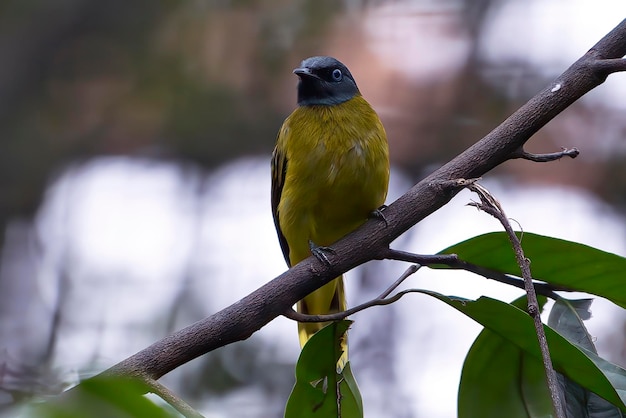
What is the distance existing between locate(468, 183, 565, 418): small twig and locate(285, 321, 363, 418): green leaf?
439 mm

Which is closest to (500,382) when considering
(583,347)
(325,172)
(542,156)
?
(583,347)

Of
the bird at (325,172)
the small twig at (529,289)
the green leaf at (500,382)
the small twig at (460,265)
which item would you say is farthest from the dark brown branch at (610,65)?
the bird at (325,172)

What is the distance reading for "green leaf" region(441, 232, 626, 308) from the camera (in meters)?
1.67

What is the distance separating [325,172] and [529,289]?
3.69ft

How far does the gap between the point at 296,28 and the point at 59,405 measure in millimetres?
4666

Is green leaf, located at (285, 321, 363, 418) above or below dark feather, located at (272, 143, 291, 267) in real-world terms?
below

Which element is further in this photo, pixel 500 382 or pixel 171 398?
pixel 500 382

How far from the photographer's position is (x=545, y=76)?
461cm

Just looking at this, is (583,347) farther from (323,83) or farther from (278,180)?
(323,83)

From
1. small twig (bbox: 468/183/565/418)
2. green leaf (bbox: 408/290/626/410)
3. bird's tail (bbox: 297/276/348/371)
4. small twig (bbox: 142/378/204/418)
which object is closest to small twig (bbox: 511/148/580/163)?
small twig (bbox: 468/183/565/418)

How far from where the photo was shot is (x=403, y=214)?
65.3 inches

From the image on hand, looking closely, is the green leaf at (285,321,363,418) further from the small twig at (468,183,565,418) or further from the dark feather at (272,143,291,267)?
the dark feather at (272,143,291,267)

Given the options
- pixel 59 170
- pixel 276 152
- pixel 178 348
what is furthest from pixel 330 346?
pixel 59 170

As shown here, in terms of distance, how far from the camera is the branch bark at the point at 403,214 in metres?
1.50
